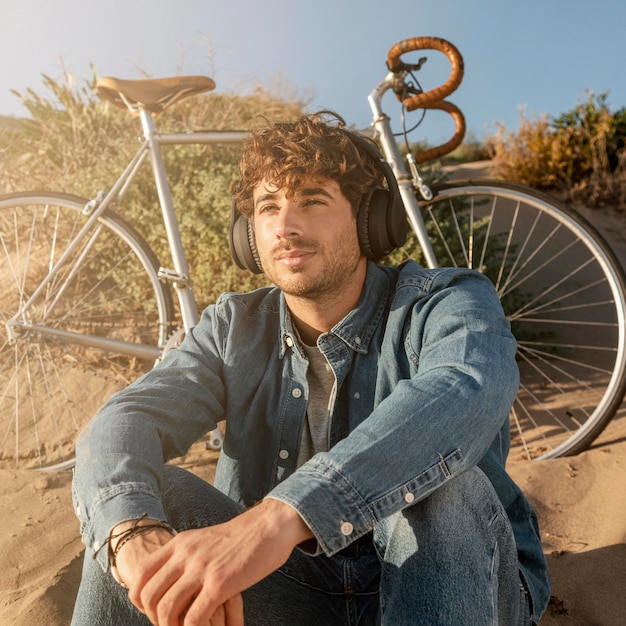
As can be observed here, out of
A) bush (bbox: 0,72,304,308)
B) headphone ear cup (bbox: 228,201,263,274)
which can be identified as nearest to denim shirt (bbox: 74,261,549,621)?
headphone ear cup (bbox: 228,201,263,274)

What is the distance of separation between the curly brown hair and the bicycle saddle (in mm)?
1189

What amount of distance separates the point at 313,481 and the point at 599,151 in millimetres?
8957

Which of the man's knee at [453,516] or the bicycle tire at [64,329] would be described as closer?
the man's knee at [453,516]

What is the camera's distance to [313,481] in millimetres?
1368

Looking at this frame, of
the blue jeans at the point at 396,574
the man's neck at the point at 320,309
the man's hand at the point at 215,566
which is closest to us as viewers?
the man's hand at the point at 215,566

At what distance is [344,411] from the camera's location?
78.7 inches

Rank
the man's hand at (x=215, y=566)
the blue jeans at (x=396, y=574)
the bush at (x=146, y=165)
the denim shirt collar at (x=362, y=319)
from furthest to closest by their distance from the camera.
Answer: the bush at (x=146, y=165) → the denim shirt collar at (x=362, y=319) → the blue jeans at (x=396, y=574) → the man's hand at (x=215, y=566)

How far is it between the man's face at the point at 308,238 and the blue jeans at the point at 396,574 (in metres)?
0.66

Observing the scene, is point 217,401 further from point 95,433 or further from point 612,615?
point 612,615

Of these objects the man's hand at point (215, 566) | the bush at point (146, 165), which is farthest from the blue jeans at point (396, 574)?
the bush at point (146, 165)

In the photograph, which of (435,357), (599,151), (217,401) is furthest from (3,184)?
(599,151)

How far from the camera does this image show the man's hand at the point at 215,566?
1271 millimetres

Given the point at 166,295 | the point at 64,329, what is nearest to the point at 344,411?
the point at 166,295

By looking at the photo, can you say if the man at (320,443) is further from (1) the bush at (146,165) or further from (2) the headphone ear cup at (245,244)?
(1) the bush at (146,165)
